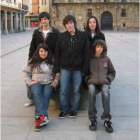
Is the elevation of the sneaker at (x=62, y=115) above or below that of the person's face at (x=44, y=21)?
below

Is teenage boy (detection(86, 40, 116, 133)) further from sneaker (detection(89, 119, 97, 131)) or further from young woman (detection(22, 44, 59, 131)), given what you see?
young woman (detection(22, 44, 59, 131))

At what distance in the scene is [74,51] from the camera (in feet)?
15.8

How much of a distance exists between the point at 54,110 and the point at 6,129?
1.22 m

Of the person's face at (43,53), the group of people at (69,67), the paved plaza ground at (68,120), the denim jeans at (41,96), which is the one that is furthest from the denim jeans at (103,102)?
the person's face at (43,53)

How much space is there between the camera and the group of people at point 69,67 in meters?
4.77

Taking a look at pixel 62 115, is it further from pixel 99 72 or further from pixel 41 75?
pixel 99 72

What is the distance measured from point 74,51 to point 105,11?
183ft

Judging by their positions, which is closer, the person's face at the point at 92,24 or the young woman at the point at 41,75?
the young woman at the point at 41,75

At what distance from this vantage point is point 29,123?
185 inches

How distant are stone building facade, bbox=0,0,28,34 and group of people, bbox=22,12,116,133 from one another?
1274 inches

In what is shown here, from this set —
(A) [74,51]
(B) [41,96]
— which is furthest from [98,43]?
(B) [41,96]

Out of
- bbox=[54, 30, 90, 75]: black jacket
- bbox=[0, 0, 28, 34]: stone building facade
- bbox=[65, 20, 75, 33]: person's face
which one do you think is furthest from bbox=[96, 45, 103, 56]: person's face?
bbox=[0, 0, 28, 34]: stone building facade

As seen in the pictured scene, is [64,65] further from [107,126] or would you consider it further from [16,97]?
[16,97]

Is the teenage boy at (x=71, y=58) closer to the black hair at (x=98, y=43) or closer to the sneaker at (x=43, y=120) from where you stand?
the black hair at (x=98, y=43)
